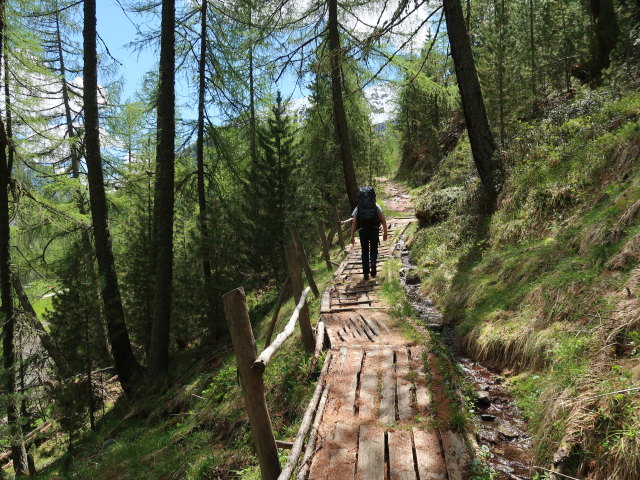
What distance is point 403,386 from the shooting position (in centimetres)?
455

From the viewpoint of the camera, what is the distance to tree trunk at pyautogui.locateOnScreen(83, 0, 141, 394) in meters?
10.8

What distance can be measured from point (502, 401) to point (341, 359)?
2023mm

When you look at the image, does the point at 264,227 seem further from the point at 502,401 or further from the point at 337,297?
the point at 502,401

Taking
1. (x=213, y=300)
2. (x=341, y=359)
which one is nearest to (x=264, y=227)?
(x=213, y=300)

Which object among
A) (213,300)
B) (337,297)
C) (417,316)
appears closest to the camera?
(417,316)

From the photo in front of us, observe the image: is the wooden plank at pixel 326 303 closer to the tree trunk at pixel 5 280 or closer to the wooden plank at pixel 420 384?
the wooden plank at pixel 420 384

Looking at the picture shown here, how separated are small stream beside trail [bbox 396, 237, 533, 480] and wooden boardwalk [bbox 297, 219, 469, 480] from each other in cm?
41

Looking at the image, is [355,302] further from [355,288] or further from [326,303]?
[355,288]

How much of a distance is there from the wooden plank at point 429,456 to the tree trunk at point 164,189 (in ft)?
28.3

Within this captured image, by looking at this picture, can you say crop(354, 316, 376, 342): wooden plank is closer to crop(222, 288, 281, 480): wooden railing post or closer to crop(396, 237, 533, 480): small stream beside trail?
crop(396, 237, 533, 480): small stream beside trail

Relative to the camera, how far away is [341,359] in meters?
5.41

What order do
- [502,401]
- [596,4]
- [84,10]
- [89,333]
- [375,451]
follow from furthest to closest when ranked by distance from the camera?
[596,4] < [89,333] < [84,10] < [502,401] < [375,451]

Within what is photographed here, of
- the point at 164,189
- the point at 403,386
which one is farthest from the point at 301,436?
the point at 164,189

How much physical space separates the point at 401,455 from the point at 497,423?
1.33 metres
